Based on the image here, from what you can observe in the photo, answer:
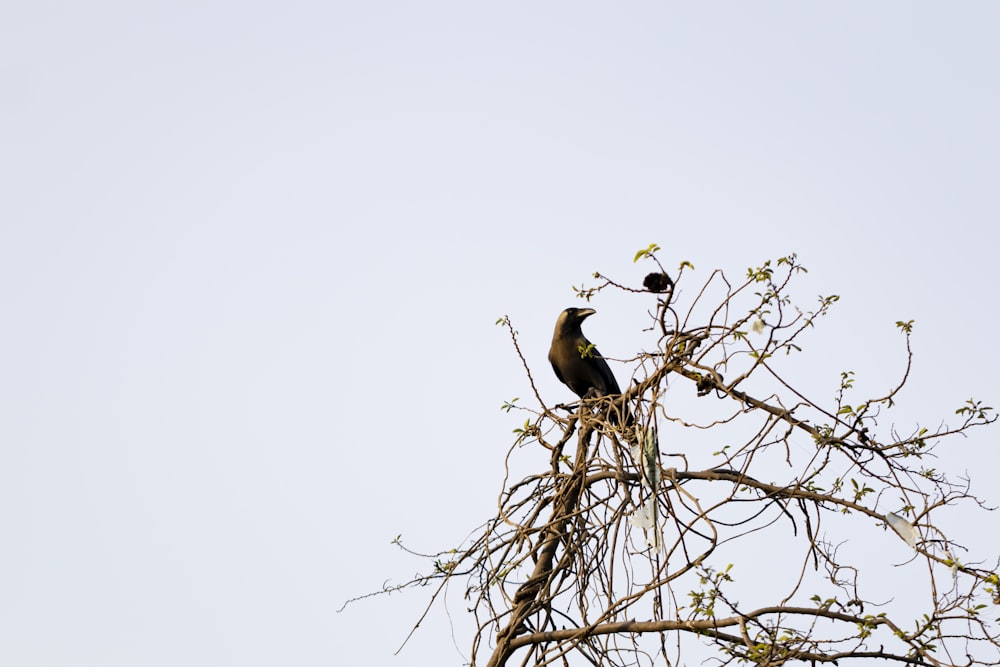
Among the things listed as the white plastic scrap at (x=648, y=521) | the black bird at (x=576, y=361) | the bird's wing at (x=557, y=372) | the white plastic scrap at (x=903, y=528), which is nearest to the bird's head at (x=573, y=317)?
the black bird at (x=576, y=361)

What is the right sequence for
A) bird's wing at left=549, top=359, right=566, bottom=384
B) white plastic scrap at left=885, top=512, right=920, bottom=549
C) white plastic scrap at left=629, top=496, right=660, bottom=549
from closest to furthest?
white plastic scrap at left=885, top=512, right=920, bottom=549
white plastic scrap at left=629, top=496, right=660, bottom=549
bird's wing at left=549, top=359, right=566, bottom=384

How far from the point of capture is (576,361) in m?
4.59

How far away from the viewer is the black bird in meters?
4.57

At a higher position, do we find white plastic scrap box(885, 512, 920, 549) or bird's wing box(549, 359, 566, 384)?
bird's wing box(549, 359, 566, 384)

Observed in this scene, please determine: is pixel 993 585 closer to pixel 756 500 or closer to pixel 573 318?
pixel 756 500

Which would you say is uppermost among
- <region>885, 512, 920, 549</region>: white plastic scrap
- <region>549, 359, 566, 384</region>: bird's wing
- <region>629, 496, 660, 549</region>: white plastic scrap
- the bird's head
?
the bird's head

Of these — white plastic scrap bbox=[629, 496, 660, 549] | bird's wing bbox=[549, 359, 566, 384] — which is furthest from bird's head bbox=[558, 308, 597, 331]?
white plastic scrap bbox=[629, 496, 660, 549]

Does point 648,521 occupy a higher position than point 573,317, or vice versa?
point 573,317

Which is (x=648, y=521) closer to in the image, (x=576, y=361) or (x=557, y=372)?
(x=576, y=361)

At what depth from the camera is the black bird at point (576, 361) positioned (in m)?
4.57

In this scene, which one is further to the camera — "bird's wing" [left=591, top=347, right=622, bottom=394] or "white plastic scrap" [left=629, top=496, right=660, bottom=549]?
"bird's wing" [left=591, top=347, right=622, bottom=394]

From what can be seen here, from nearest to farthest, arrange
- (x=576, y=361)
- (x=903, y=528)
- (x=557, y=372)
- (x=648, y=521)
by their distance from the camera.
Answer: (x=903, y=528)
(x=648, y=521)
(x=576, y=361)
(x=557, y=372)

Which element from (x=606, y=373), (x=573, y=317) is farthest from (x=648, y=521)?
(x=573, y=317)

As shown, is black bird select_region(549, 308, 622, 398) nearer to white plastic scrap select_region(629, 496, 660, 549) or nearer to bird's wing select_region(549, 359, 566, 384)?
bird's wing select_region(549, 359, 566, 384)
